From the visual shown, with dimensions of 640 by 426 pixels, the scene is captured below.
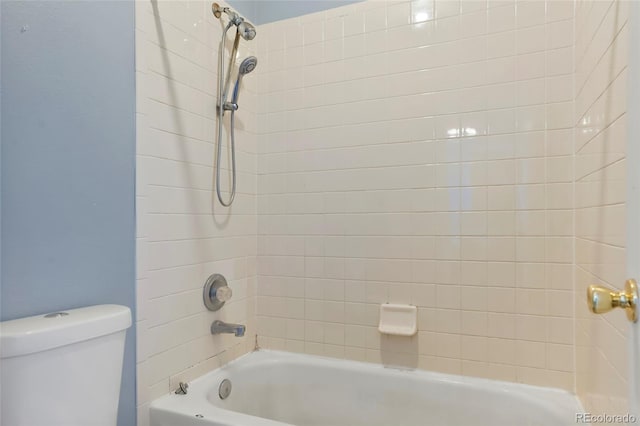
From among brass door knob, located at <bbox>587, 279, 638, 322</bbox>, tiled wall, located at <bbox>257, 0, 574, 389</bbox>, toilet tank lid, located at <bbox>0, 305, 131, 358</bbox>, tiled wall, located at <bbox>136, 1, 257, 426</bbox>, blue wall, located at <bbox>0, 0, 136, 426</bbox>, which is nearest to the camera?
brass door knob, located at <bbox>587, 279, 638, 322</bbox>

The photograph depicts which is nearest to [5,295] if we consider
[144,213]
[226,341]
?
[144,213]

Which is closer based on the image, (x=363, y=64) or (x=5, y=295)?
(x=5, y=295)

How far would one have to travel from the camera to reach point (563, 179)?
154 centimetres

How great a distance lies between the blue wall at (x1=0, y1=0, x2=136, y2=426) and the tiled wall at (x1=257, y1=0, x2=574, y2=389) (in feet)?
2.75

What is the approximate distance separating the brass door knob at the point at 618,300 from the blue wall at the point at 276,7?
1722 millimetres

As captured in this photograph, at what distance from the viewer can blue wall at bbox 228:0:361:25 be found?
1.94 m

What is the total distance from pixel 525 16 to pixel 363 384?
5.76 feet

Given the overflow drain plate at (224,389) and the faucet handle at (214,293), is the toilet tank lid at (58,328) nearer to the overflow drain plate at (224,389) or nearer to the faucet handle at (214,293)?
the faucet handle at (214,293)

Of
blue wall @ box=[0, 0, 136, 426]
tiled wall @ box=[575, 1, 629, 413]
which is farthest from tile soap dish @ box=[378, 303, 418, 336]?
blue wall @ box=[0, 0, 136, 426]

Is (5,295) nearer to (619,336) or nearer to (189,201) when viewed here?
(189,201)

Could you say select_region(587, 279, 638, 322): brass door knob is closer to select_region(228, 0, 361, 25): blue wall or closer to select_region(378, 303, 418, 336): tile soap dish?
select_region(378, 303, 418, 336): tile soap dish

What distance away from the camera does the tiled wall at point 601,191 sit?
0.92m

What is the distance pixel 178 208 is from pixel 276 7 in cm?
125

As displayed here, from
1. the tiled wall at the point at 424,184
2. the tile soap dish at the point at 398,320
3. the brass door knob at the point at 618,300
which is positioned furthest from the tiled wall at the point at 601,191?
the tile soap dish at the point at 398,320
